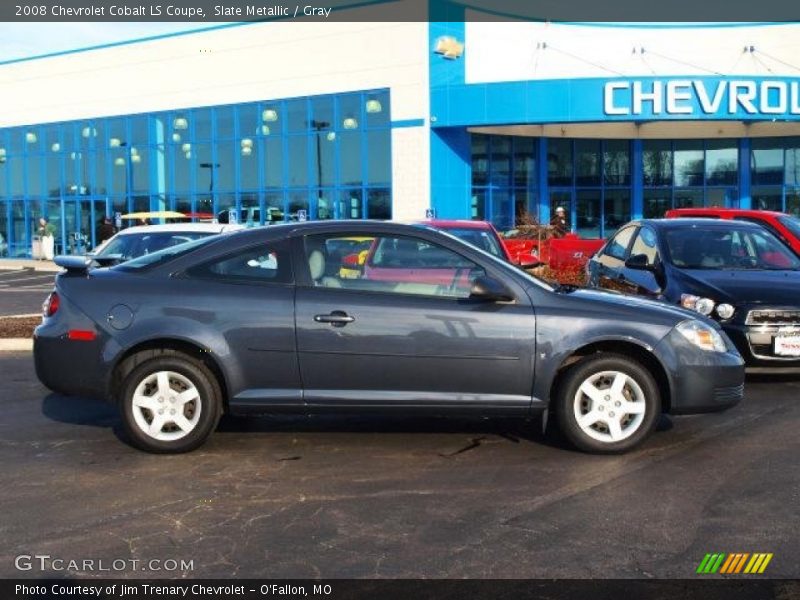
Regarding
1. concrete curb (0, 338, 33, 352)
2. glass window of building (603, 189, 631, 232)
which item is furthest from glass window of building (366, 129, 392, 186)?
concrete curb (0, 338, 33, 352)

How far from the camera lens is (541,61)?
98.8 ft

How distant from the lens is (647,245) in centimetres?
980

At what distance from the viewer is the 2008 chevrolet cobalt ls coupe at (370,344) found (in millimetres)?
5852

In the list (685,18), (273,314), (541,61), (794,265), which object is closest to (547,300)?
(273,314)

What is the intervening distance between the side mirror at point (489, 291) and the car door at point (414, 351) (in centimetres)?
4

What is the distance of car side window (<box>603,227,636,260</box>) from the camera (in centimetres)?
1048

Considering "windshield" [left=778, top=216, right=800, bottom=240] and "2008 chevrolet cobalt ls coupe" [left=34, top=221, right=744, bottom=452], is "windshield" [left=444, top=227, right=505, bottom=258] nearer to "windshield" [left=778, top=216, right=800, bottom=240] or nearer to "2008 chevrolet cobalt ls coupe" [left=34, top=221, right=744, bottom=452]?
"2008 chevrolet cobalt ls coupe" [left=34, top=221, right=744, bottom=452]

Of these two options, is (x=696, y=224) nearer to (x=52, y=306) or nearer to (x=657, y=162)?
(x=52, y=306)

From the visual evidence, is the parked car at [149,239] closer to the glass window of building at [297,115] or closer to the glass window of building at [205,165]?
the glass window of building at [205,165]

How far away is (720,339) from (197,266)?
144 inches

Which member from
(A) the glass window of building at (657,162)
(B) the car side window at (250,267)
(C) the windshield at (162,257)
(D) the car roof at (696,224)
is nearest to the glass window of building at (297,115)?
(A) the glass window of building at (657,162)

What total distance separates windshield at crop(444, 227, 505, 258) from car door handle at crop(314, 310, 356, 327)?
17.2 ft
